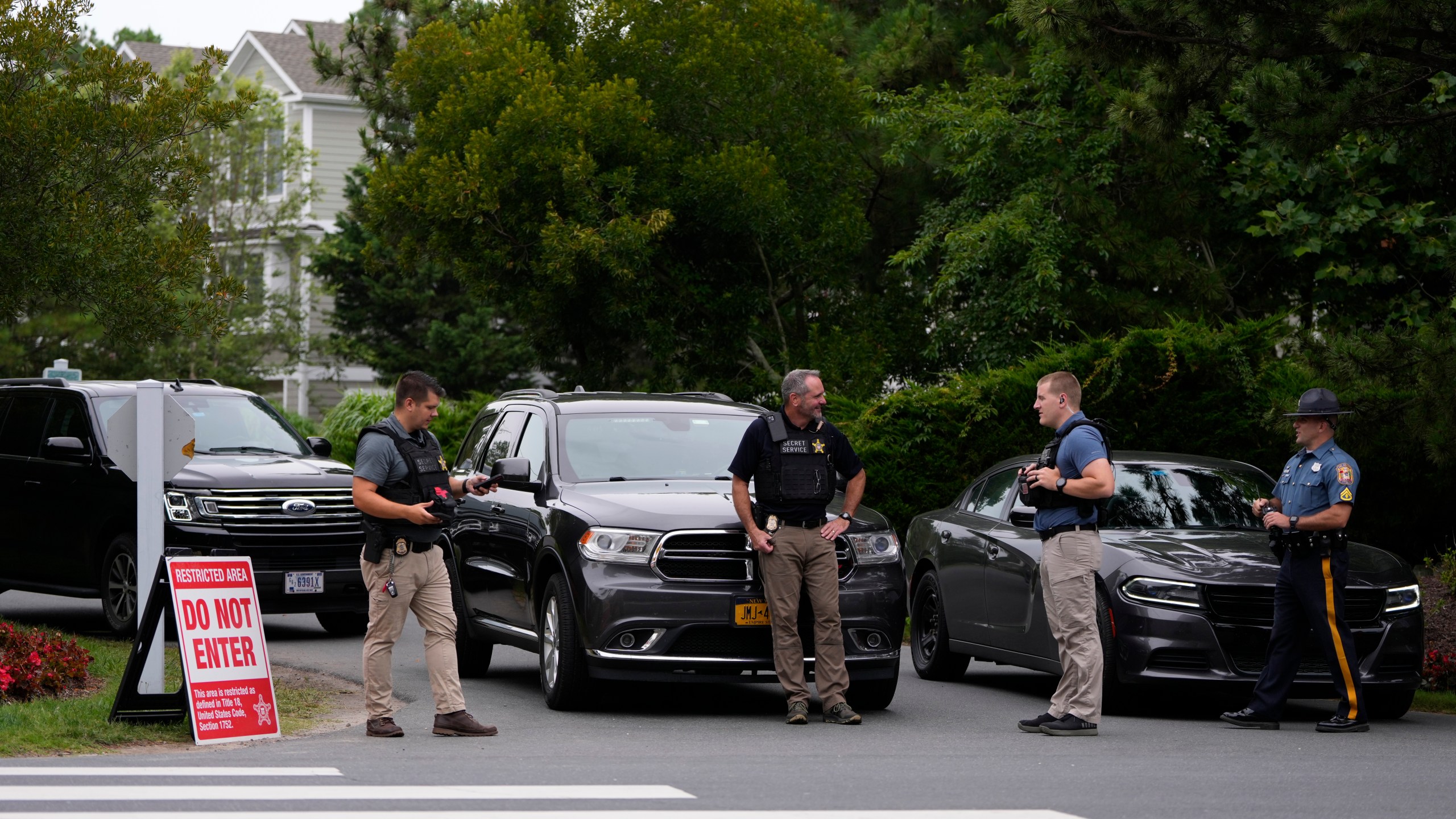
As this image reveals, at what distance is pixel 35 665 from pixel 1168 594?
20.8ft

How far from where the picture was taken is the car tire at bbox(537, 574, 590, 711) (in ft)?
32.6

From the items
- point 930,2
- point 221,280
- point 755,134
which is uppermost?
point 930,2

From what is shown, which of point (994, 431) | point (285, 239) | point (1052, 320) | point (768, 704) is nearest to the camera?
point (768, 704)

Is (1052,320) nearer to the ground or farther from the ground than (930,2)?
nearer to the ground

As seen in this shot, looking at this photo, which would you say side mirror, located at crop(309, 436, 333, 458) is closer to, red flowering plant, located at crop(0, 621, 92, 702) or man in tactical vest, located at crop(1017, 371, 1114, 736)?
red flowering plant, located at crop(0, 621, 92, 702)

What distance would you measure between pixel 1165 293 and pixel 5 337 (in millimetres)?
18858

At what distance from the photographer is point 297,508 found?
46.2 feet

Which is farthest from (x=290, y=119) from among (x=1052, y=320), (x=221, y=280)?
(x=221, y=280)

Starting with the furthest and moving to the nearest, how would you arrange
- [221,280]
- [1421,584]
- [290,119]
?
[290,119] < [1421,584] < [221,280]

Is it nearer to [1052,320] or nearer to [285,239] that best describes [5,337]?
[285,239]

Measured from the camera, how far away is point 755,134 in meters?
22.0

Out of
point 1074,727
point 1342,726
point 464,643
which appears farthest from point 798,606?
point 464,643

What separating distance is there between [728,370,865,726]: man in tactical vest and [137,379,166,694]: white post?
9.86ft

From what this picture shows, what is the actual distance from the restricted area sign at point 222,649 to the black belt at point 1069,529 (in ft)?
13.6
